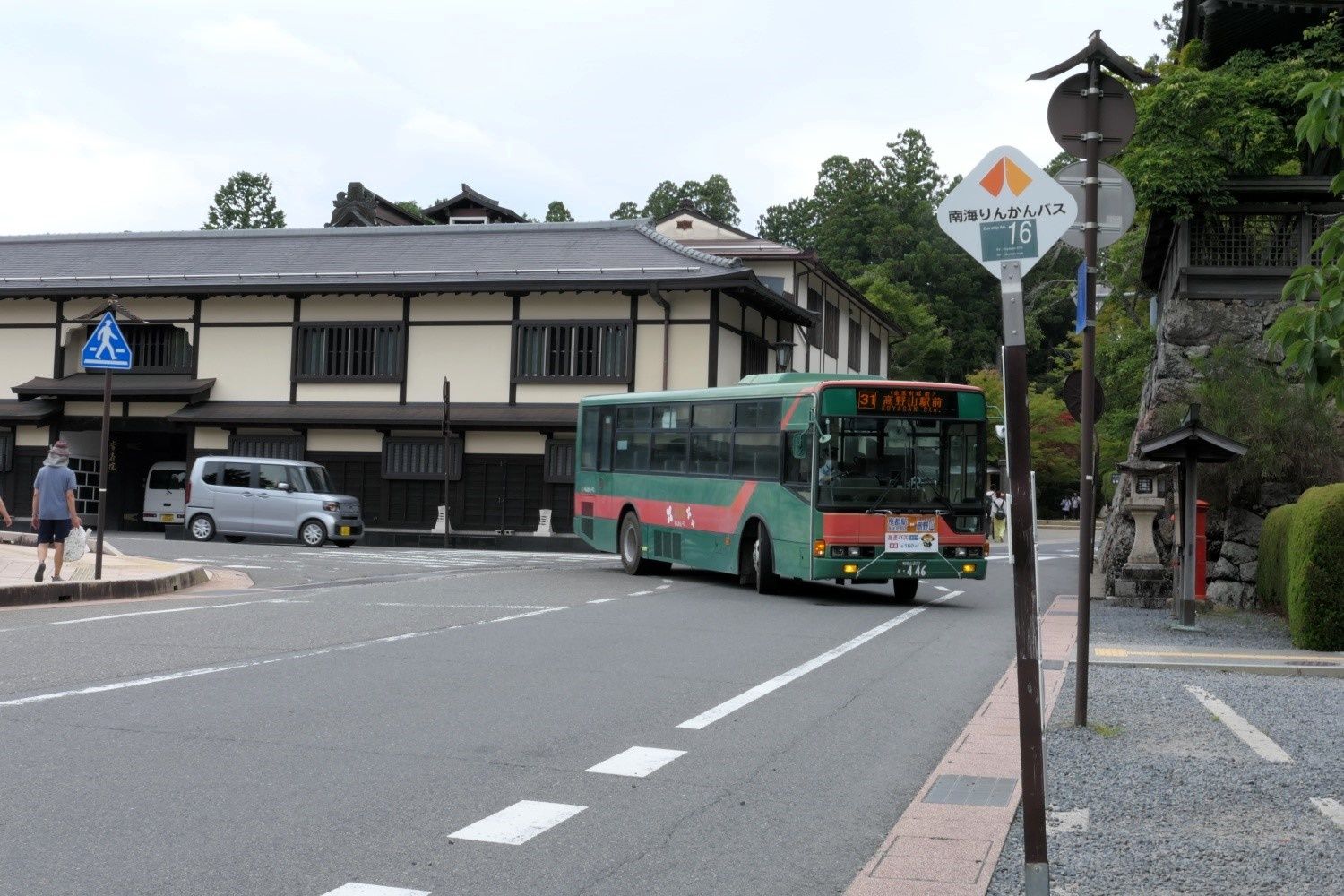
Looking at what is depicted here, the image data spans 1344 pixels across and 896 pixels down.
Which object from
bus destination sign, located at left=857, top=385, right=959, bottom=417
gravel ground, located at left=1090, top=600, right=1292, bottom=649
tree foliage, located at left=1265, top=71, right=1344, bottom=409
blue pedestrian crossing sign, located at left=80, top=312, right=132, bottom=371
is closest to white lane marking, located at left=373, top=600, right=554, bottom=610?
blue pedestrian crossing sign, located at left=80, top=312, right=132, bottom=371

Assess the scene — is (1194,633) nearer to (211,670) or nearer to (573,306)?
(211,670)

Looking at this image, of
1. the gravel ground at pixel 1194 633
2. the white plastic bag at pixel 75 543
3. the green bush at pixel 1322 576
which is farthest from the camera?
the white plastic bag at pixel 75 543

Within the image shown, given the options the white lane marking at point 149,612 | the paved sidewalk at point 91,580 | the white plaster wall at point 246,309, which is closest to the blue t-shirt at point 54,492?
the paved sidewalk at point 91,580

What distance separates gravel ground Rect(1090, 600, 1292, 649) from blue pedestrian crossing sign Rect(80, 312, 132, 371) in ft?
37.4

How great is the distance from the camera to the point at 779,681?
10.1 metres

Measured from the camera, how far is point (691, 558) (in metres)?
20.1

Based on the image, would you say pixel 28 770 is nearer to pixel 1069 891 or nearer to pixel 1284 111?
pixel 1069 891

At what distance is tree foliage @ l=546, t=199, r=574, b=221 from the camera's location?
80.8 metres

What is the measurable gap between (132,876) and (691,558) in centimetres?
1562

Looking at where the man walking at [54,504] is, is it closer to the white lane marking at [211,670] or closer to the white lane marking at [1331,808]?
the white lane marking at [211,670]

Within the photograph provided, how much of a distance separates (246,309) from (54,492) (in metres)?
21.0

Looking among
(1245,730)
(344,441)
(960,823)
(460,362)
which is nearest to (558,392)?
(460,362)

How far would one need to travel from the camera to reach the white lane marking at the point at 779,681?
27.1 feet

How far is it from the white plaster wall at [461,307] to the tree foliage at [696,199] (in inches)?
1940
